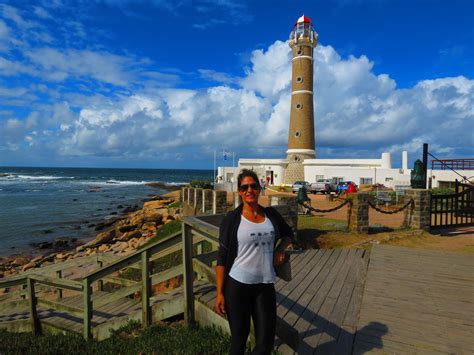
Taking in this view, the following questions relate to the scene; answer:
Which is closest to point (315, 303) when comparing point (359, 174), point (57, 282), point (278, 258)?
point (278, 258)

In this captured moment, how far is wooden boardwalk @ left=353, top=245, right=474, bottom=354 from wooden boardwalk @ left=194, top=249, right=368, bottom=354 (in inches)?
6.6

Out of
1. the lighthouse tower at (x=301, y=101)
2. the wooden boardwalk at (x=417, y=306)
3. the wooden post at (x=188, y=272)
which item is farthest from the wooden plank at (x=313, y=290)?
the lighthouse tower at (x=301, y=101)

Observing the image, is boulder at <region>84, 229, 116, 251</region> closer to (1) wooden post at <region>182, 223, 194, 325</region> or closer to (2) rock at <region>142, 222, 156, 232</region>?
(2) rock at <region>142, 222, 156, 232</region>

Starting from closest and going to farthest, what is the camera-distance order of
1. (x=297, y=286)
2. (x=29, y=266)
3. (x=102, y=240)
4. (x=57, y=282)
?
(x=297, y=286), (x=57, y=282), (x=29, y=266), (x=102, y=240)

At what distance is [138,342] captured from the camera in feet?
14.2

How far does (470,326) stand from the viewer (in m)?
4.34

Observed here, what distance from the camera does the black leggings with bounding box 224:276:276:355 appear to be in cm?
287

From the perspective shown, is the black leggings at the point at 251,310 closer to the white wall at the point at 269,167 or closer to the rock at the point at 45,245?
the rock at the point at 45,245

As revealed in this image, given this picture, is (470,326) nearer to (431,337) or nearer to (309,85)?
(431,337)

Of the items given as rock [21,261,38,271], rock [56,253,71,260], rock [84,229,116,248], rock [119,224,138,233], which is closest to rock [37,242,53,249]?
rock [84,229,116,248]

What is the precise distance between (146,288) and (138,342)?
67 cm

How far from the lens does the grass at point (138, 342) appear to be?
3920mm

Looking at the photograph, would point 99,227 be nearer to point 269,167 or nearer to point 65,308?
point 65,308

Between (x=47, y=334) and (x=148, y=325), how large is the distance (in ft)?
8.34
